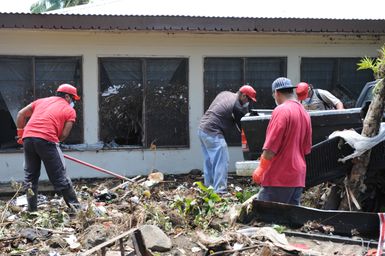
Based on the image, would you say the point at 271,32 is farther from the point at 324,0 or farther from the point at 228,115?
the point at 324,0

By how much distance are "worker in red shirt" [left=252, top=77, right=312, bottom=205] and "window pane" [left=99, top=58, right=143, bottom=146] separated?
493cm

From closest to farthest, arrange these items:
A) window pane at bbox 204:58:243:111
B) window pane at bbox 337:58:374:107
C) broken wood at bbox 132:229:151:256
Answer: broken wood at bbox 132:229:151:256 < window pane at bbox 204:58:243:111 < window pane at bbox 337:58:374:107

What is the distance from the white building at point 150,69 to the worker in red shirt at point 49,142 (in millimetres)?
2357

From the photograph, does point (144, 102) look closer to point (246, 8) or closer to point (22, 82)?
point (22, 82)

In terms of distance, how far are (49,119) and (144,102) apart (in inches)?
131

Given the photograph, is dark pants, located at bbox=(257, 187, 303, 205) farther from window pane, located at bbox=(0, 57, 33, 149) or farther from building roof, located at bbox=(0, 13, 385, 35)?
window pane, located at bbox=(0, 57, 33, 149)

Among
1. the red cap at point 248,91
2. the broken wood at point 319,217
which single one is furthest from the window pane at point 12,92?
the broken wood at point 319,217

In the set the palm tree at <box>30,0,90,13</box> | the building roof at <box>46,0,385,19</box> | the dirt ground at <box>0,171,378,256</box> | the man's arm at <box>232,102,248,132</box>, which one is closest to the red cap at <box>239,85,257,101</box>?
the man's arm at <box>232,102,248,132</box>

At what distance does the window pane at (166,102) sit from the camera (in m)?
9.95

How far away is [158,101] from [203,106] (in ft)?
2.80

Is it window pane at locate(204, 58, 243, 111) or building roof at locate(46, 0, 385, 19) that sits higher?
building roof at locate(46, 0, 385, 19)

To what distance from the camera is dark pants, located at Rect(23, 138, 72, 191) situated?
664 centimetres

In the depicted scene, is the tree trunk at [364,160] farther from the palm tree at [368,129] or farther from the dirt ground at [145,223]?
the dirt ground at [145,223]

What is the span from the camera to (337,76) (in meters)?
10.8
